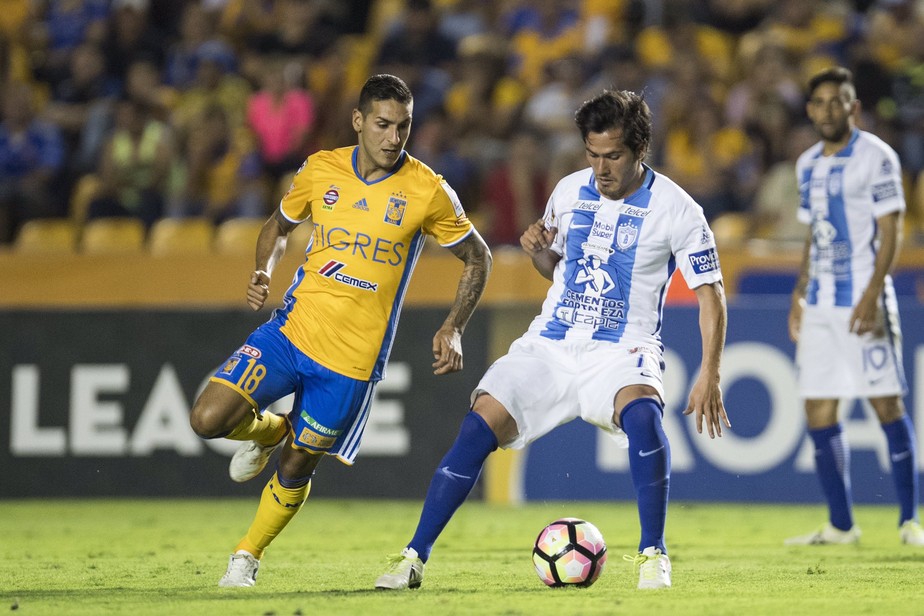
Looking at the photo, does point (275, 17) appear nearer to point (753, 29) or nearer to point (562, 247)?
point (753, 29)

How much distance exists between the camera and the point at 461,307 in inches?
251

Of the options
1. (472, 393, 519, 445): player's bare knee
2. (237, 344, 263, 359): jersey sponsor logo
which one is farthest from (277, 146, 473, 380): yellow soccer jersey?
(472, 393, 519, 445): player's bare knee

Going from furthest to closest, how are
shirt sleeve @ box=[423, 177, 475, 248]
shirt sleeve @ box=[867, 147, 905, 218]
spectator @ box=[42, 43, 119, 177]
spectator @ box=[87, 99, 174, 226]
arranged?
spectator @ box=[42, 43, 119, 177] → spectator @ box=[87, 99, 174, 226] → shirt sleeve @ box=[867, 147, 905, 218] → shirt sleeve @ box=[423, 177, 475, 248]

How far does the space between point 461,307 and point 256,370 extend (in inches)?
39.3

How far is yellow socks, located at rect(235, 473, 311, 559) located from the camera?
20.3 ft

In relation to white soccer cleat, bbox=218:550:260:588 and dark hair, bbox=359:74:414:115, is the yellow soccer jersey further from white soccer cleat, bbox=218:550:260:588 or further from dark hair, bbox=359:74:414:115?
white soccer cleat, bbox=218:550:260:588

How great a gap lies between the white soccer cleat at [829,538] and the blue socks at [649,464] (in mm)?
2656

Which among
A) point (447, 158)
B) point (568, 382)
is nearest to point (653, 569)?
point (568, 382)

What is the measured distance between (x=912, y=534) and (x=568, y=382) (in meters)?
3.16

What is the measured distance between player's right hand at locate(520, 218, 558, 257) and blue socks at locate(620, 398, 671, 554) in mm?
892

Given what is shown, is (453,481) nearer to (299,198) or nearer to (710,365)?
(710,365)

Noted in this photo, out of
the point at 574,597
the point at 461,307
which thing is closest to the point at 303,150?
the point at 461,307

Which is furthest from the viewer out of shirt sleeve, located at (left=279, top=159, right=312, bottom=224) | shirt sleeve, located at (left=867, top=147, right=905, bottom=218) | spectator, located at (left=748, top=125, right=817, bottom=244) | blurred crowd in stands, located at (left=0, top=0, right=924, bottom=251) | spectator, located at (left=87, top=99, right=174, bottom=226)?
spectator, located at (left=87, top=99, right=174, bottom=226)

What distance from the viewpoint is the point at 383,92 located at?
6199 millimetres
